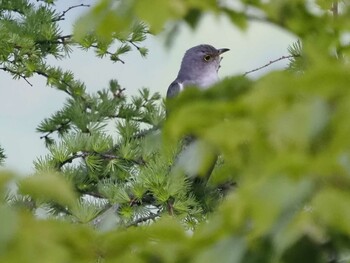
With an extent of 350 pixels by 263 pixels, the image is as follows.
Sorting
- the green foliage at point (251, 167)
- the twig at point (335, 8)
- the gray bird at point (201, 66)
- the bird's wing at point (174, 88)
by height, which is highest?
the gray bird at point (201, 66)

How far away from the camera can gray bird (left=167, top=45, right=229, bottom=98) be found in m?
5.22

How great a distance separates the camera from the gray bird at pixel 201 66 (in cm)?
522

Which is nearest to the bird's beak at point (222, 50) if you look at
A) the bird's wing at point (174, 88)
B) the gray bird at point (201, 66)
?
the gray bird at point (201, 66)

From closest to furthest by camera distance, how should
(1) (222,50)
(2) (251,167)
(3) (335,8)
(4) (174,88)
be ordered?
(2) (251,167) < (3) (335,8) < (4) (174,88) < (1) (222,50)

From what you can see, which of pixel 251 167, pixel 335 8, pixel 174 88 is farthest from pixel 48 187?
pixel 174 88

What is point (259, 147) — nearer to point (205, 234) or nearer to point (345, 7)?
point (205, 234)

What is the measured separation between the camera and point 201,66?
206 inches

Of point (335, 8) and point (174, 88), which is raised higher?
point (174, 88)

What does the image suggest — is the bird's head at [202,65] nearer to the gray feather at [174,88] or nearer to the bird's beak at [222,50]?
the bird's beak at [222,50]

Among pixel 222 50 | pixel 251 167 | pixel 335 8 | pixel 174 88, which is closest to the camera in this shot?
pixel 251 167

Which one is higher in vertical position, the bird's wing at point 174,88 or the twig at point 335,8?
the bird's wing at point 174,88

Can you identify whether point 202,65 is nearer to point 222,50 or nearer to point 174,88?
point 222,50

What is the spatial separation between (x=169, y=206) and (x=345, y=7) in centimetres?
275

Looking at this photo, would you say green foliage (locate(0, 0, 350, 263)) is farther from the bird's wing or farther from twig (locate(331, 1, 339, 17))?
the bird's wing
